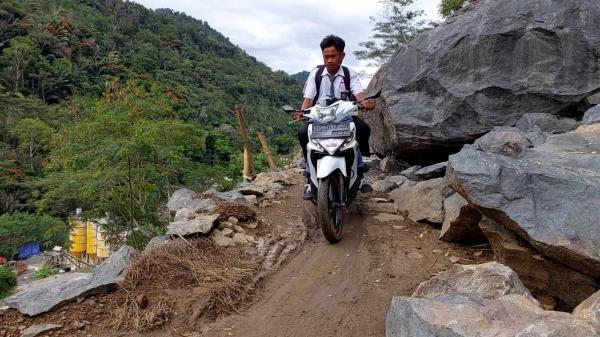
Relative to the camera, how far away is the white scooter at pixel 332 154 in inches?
159

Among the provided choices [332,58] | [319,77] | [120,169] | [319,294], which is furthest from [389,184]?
[120,169]

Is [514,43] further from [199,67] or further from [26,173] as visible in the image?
[199,67]

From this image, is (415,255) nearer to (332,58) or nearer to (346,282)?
(346,282)

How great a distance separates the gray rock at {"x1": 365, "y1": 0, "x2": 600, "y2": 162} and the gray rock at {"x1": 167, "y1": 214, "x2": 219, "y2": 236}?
339 centimetres

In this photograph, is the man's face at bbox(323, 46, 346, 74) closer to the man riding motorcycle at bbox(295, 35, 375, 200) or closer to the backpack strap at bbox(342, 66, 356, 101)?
the man riding motorcycle at bbox(295, 35, 375, 200)

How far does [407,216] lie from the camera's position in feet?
16.3

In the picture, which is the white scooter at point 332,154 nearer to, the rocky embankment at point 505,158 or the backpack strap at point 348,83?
the backpack strap at point 348,83

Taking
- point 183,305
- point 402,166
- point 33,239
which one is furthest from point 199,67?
point 183,305

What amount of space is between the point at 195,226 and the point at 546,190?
2.84 metres

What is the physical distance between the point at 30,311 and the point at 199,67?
61.3 metres

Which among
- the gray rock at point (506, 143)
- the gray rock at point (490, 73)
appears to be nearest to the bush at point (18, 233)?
the gray rock at point (490, 73)

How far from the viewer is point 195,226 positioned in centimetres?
407

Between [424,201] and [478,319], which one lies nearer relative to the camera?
[478,319]

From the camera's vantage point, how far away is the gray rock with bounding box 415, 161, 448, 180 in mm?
5825
